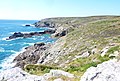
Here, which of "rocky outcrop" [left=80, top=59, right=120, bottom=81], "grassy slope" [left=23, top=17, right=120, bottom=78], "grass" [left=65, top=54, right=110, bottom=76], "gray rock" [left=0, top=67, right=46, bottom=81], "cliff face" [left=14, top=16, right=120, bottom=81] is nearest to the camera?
"rocky outcrop" [left=80, top=59, right=120, bottom=81]

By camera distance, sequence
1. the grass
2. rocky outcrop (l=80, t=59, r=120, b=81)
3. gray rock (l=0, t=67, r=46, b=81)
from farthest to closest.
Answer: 1. the grass
2. gray rock (l=0, t=67, r=46, b=81)
3. rocky outcrop (l=80, t=59, r=120, b=81)

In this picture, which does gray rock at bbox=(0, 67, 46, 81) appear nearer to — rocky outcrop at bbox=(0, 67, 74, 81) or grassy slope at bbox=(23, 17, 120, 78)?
rocky outcrop at bbox=(0, 67, 74, 81)

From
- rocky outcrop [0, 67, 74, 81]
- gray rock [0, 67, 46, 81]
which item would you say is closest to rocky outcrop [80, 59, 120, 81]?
rocky outcrop [0, 67, 74, 81]

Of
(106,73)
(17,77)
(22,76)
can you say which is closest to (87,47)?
(22,76)

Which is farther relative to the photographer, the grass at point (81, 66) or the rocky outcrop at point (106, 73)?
the grass at point (81, 66)

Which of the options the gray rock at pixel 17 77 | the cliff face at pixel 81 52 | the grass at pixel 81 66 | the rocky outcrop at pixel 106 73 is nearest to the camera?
the rocky outcrop at pixel 106 73

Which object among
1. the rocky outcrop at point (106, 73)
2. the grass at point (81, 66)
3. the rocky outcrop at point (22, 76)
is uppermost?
the rocky outcrop at point (106, 73)

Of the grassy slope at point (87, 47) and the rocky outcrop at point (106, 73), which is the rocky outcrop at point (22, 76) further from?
the rocky outcrop at point (106, 73)

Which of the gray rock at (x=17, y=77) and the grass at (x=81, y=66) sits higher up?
the gray rock at (x=17, y=77)

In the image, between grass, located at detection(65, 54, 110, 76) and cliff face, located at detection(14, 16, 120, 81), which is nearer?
grass, located at detection(65, 54, 110, 76)

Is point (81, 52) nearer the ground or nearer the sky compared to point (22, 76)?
nearer the ground

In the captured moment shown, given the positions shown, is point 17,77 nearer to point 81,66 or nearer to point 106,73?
point 106,73

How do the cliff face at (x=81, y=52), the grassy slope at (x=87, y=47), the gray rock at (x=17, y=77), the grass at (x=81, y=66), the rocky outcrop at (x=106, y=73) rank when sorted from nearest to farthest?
the rocky outcrop at (x=106, y=73), the gray rock at (x=17, y=77), the grass at (x=81, y=66), the grassy slope at (x=87, y=47), the cliff face at (x=81, y=52)

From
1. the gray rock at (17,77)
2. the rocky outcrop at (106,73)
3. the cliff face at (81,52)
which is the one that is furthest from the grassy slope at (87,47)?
the rocky outcrop at (106,73)
